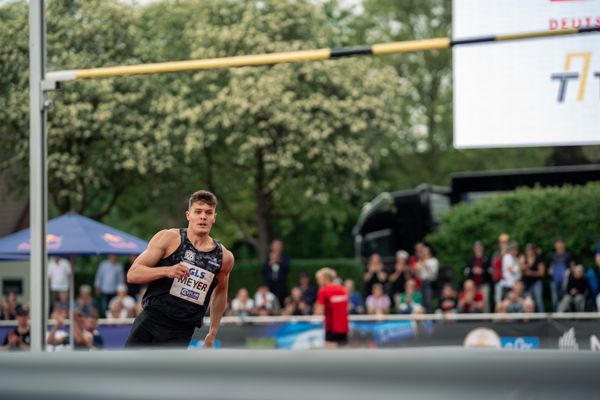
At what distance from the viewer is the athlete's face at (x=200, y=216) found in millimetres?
5848

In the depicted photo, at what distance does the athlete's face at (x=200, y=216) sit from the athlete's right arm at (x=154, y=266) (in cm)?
17

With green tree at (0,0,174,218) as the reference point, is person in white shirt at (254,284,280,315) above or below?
→ below

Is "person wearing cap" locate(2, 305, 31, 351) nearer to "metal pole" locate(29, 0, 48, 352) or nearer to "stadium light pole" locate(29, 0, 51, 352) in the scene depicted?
"stadium light pole" locate(29, 0, 51, 352)

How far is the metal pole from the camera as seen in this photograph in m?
7.80

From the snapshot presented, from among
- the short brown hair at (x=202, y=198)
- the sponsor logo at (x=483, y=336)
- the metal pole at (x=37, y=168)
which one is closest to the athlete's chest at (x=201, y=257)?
the short brown hair at (x=202, y=198)

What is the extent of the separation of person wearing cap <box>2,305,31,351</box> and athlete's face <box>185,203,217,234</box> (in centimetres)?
697

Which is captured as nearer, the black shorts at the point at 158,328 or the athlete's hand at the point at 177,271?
the athlete's hand at the point at 177,271

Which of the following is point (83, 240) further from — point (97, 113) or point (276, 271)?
point (97, 113)

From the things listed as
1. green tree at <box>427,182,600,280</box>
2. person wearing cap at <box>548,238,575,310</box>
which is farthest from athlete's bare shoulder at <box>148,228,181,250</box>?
green tree at <box>427,182,600,280</box>

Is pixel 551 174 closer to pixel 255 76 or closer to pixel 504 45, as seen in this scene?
pixel 504 45

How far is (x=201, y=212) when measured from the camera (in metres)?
5.85

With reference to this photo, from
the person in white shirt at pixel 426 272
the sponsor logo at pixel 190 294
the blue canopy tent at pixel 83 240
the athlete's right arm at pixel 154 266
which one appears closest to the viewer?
the athlete's right arm at pixel 154 266

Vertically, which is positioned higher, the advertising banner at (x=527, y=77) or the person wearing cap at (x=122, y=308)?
the advertising banner at (x=527, y=77)

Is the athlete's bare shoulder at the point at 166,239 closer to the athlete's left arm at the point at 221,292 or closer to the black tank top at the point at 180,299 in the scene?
the black tank top at the point at 180,299
